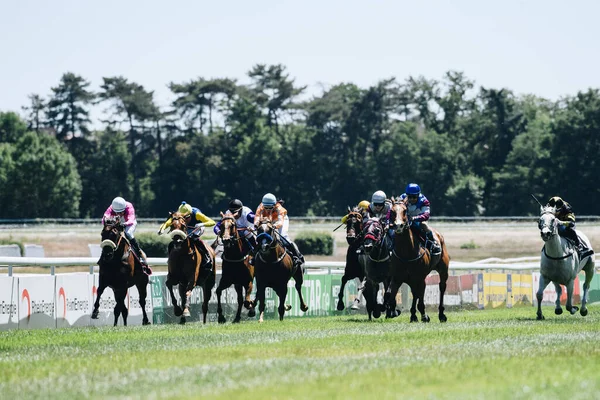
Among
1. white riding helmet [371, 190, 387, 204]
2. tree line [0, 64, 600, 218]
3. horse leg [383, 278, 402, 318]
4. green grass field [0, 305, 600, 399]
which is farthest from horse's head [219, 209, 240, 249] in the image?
tree line [0, 64, 600, 218]

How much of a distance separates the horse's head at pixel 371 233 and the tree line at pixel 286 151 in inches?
2980

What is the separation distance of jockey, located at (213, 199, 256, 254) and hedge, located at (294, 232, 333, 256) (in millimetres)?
35292

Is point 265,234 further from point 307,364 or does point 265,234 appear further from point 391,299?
point 307,364

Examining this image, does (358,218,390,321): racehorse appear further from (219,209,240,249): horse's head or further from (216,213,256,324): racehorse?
(219,209,240,249): horse's head

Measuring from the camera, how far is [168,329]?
53.0 ft

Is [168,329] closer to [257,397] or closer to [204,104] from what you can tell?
[257,397]

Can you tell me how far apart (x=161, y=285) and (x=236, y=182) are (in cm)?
8025

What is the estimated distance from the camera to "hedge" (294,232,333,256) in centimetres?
5553

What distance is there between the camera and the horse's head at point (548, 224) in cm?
1914

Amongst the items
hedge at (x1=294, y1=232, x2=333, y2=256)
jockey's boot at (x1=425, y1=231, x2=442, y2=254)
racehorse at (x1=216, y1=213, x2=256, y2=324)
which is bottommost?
hedge at (x1=294, y1=232, x2=333, y2=256)

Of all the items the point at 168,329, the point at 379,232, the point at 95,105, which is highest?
the point at 95,105

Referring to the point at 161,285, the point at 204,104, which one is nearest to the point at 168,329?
the point at 161,285

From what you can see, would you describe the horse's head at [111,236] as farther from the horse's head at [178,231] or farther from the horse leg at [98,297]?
the horse's head at [178,231]

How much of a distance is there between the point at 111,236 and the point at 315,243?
37799 millimetres
